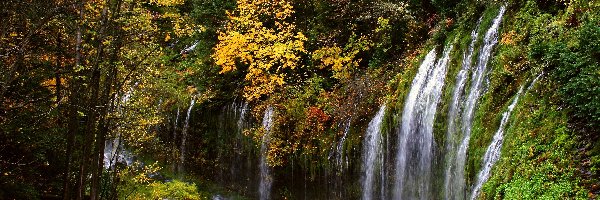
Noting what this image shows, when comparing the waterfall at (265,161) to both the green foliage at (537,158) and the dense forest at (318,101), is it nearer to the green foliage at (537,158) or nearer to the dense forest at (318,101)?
the dense forest at (318,101)

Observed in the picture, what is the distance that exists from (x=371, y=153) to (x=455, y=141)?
10.3 feet

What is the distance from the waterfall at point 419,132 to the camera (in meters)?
9.77

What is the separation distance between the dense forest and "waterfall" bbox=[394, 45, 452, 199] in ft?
0.13

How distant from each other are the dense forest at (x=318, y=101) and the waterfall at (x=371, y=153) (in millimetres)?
38

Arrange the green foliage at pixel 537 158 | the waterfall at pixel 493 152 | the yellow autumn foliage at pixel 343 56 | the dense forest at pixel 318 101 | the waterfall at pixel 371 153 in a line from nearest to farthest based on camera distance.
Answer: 1. the green foliage at pixel 537 158
2. the dense forest at pixel 318 101
3. the waterfall at pixel 493 152
4. the waterfall at pixel 371 153
5. the yellow autumn foliage at pixel 343 56

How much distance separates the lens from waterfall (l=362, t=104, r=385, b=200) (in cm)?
1140

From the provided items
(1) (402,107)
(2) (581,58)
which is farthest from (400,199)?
(2) (581,58)

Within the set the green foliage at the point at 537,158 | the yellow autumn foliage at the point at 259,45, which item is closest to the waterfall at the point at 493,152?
the green foliage at the point at 537,158

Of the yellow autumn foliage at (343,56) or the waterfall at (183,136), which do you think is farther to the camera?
the waterfall at (183,136)

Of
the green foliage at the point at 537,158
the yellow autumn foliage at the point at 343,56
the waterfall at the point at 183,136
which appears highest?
the yellow autumn foliage at the point at 343,56

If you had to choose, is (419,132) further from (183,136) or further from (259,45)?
(183,136)

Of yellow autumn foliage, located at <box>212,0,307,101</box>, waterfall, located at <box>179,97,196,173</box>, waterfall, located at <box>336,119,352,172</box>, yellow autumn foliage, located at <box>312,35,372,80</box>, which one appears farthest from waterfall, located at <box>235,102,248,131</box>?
waterfall, located at <box>336,119,352,172</box>

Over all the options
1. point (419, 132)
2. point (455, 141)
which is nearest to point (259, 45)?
point (419, 132)

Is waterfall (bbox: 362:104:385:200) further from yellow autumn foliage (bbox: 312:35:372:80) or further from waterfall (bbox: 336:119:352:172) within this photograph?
yellow autumn foliage (bbox: 312:35:372:80)
